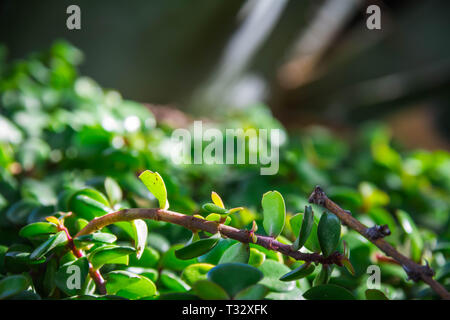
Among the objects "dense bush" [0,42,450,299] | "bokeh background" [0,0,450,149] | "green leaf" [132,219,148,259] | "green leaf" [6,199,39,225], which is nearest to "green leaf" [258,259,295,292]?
"dense bush" [0,42,450,299]

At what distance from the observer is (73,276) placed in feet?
1.16

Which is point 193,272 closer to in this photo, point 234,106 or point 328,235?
point 328,235

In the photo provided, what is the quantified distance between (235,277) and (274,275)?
7 centimetres

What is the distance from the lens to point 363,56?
1.64m

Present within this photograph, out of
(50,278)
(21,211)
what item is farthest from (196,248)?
(21,211)

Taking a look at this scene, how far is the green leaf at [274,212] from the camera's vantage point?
37cm

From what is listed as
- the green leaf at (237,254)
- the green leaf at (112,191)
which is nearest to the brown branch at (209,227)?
the green leaf at (237,254)

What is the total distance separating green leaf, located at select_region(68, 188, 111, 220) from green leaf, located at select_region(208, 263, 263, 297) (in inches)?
6.1

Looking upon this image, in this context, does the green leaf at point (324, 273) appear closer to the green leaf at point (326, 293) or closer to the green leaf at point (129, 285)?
the green leaf at point (326, 293)

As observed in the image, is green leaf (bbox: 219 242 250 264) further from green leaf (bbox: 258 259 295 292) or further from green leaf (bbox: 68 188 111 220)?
green leaf (bbox: 68 188 111 220)
